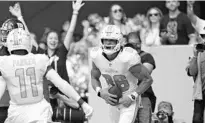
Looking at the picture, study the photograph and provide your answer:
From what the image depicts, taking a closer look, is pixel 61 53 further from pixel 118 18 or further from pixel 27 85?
pixel 27 85

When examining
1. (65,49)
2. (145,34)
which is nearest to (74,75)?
(145,34)

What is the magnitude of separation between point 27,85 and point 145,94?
Answer: 206 cm

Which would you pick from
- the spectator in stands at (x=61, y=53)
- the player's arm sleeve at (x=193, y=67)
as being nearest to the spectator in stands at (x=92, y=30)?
the spectator in stands at (x=61, y=53)

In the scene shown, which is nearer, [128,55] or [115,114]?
[128,55]

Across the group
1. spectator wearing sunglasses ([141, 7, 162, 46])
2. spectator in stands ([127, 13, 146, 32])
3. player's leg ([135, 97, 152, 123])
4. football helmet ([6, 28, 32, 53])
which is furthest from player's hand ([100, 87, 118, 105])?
spectator in stands ([127, 13, 146, 32])

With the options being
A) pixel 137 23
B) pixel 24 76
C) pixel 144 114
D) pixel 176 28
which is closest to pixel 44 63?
pixel 24 76

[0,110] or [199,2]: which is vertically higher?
[199,2]

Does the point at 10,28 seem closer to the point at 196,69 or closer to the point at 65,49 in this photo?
the point at 65,49

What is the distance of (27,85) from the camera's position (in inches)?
256

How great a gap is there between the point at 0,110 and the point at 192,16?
3.41m

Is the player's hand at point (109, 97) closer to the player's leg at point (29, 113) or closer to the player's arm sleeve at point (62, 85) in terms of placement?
the player's arm sleeve at point (62, 85)

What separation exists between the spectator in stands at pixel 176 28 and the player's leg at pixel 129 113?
9.60 ft

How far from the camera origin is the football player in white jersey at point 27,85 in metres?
6.51

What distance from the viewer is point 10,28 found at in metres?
7.47
